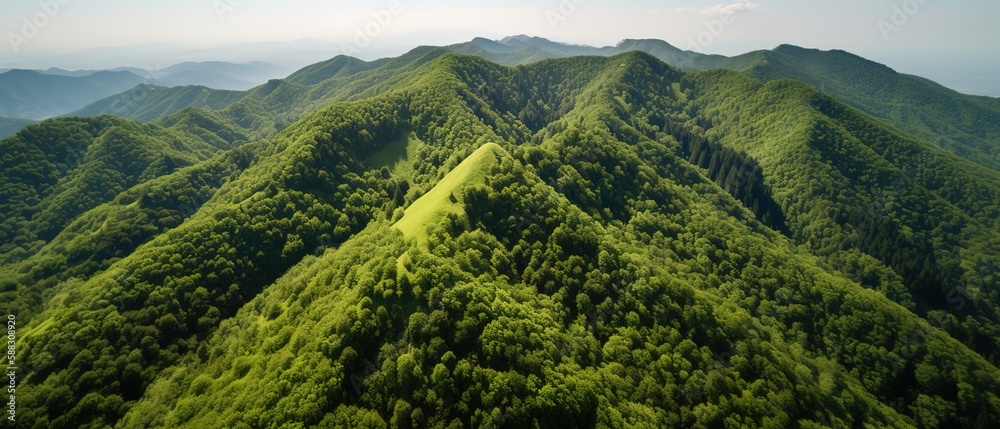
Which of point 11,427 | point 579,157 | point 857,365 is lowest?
point 11,427

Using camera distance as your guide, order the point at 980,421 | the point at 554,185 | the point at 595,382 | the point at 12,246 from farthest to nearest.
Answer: the point at 12,246 → the point at 554,185 → the point at 980,421 → the point at 595,382

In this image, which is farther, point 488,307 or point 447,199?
point 447,199

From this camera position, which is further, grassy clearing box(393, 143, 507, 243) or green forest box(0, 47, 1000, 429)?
grassy clearing box(393, 143, 507, 243)

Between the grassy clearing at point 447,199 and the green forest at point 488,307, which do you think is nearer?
the green forest at point 488,307

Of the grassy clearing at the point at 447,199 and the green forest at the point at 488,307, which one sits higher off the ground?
the grassy clearing at the point at 447,199

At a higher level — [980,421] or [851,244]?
[851,244]

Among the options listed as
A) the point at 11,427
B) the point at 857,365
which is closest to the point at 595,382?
the point at 857,365

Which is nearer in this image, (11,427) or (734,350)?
(11,427)

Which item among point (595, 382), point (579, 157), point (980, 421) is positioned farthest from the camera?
point (579, 157)

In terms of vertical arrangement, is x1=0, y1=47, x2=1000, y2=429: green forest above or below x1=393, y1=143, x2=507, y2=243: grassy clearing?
below

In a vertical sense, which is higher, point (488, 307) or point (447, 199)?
point (447, 199)

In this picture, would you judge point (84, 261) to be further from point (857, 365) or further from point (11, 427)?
point (857, 365)
